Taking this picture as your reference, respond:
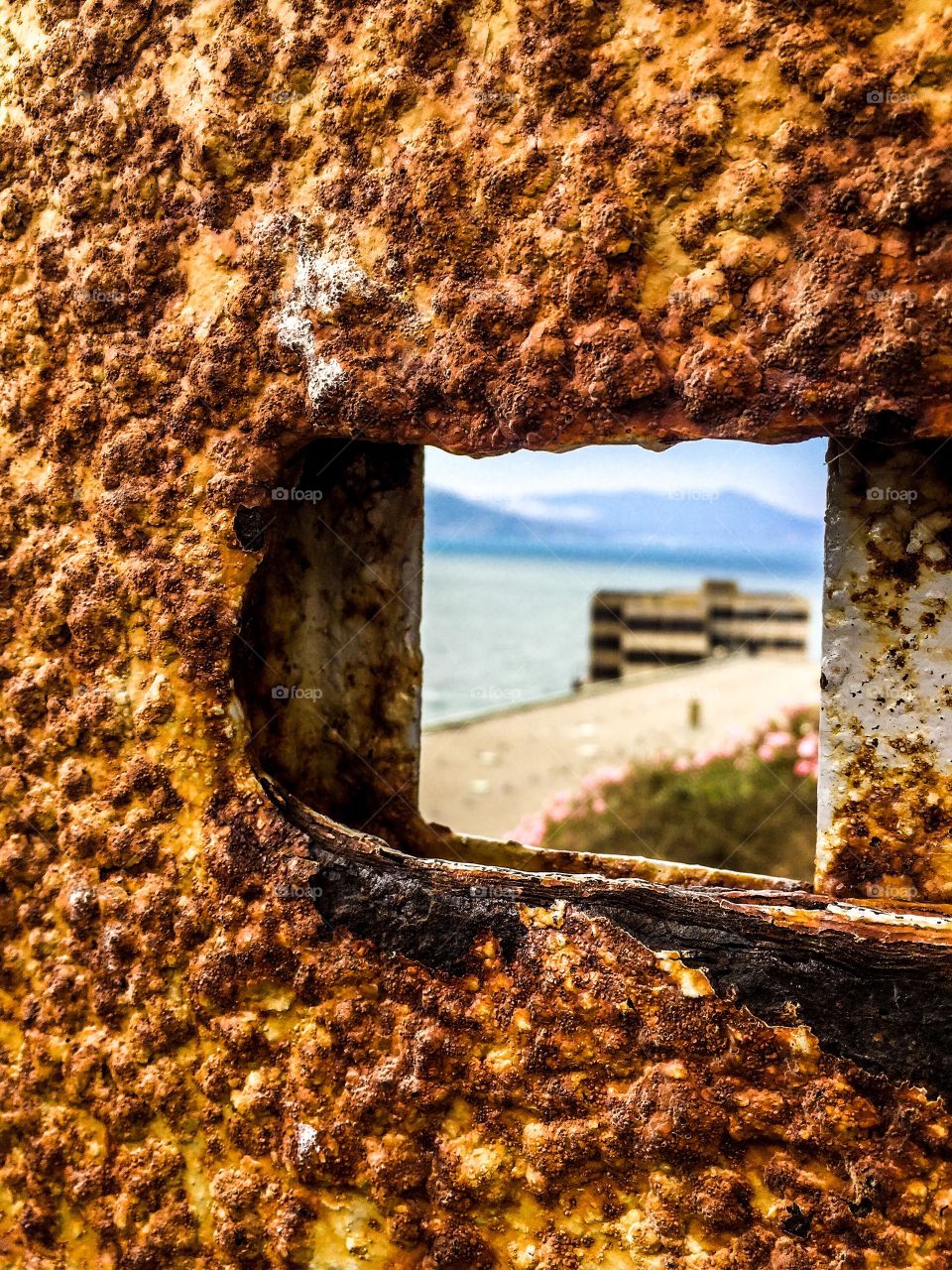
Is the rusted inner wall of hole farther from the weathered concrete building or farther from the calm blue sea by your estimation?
the weathered concrete building

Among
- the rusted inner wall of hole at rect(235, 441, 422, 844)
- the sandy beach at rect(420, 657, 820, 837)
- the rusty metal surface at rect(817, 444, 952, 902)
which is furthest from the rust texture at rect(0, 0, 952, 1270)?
the sandy beach at rect(420, 657, 820, 837)

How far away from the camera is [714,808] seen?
7473mm

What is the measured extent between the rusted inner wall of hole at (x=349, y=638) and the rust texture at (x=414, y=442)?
232mm

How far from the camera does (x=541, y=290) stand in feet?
4.60

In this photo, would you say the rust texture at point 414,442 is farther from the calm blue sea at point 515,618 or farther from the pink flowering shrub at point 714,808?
the pink flowering shrub at point 714,808

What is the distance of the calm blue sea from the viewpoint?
19.2 meters

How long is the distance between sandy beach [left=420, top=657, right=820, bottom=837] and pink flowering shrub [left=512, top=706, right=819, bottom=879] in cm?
125

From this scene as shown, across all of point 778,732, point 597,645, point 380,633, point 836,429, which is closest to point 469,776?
point 778,732

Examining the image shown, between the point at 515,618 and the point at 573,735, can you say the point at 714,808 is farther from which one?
the point at 515,618

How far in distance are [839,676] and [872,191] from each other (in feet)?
2.30

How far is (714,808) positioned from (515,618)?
1923 inches

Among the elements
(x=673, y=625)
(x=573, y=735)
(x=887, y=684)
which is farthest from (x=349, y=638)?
(x=673, y=625)

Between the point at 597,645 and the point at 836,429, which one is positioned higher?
the point at 836,429

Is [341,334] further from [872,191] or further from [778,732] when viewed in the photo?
[778,732]
